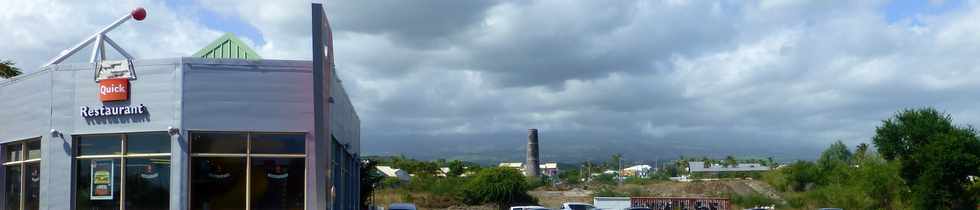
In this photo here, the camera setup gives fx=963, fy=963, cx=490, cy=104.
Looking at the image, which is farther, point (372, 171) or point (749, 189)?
point (749, 189)

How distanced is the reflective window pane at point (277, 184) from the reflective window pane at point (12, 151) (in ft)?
24.4

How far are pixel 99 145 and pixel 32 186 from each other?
10.5ft

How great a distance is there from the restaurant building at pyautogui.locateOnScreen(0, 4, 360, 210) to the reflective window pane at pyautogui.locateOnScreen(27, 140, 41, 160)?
1.29 metres

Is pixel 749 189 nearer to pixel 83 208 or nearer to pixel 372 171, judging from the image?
pixel 372 171

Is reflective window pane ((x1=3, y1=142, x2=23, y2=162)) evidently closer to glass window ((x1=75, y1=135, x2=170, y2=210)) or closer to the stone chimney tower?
glass window ((x1=75, y1=135, x2=170, y2=210))

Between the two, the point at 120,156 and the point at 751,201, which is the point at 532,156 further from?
the point at 120,156

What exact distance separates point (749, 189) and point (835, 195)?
2821 centimetres

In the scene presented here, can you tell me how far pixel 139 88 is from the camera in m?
21.1

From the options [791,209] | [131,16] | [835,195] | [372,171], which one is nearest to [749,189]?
[791,209]

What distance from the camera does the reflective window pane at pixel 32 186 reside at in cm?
2308

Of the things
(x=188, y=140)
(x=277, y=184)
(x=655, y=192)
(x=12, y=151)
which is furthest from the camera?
(x=655, y=192)

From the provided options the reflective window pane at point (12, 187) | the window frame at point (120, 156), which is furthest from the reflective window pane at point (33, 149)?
the window frame at point (120, 156)

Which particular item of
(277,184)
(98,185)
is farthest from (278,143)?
(98,185)

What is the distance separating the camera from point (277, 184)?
69.9 feet
